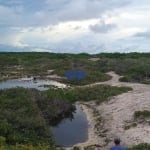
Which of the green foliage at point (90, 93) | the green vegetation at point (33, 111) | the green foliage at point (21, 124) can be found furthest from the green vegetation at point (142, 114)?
the green foliage at point (90, 93)

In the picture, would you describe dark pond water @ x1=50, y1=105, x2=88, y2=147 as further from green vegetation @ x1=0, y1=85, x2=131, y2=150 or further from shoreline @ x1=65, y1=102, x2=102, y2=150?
green vegetation @ x1=0, y1=85, x2=131, y2=150

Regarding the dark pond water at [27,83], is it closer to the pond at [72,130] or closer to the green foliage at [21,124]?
the pond at [72,130]

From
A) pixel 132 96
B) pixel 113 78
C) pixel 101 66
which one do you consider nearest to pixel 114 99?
pixel 132 96

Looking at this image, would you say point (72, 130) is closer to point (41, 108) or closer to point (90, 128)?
point (90, 128)

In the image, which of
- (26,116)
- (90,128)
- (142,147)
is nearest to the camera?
(142,147)

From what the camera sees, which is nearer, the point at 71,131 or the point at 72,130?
the point at 71,131

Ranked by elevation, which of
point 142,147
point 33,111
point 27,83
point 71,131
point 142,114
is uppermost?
point 33,111

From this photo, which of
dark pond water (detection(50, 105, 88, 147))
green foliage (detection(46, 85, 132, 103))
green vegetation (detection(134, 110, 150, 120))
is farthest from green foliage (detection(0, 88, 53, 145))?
green foliage (detection(46, 85, 132, 103))

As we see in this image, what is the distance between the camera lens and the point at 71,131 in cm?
3359

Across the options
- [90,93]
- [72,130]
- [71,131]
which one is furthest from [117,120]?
[90,93]

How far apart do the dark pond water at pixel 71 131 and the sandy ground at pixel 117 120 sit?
0.55 metres

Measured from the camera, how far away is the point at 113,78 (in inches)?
2594

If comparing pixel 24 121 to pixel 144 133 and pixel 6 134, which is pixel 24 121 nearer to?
pixel 6 134

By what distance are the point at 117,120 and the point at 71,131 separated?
4.25m
